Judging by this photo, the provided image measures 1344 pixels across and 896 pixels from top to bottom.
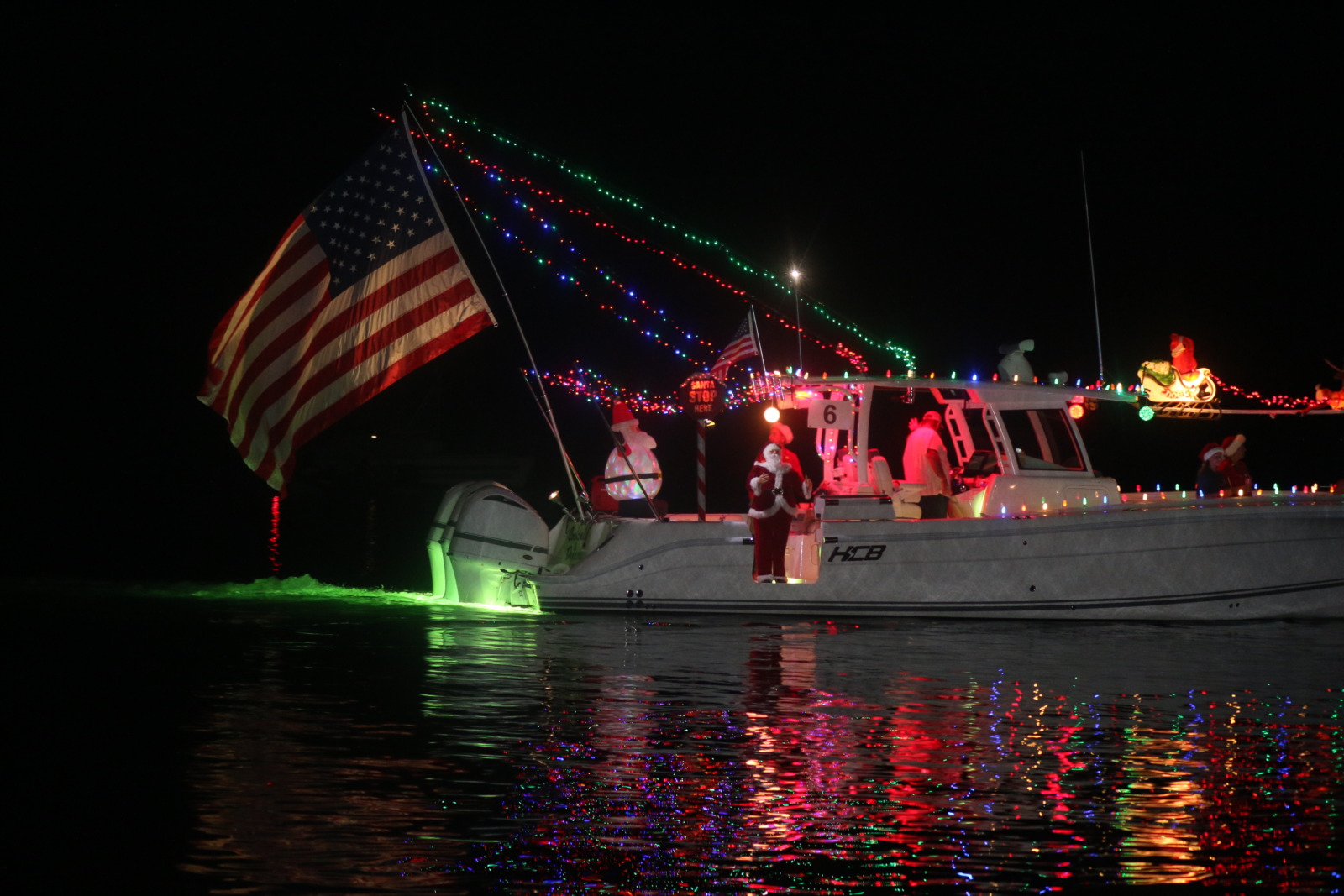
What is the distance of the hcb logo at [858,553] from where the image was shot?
1536cm

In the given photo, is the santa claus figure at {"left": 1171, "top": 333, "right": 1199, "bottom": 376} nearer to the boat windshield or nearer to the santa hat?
the boat windshield

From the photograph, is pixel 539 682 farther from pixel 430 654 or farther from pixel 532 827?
pixel 532 827

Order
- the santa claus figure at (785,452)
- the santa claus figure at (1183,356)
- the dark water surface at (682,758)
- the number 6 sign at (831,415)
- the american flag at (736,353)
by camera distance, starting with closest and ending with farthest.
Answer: the dark water surface at (682,758)
the santa claus figure at (785,452)
the number 6 sign at (831,415)
the santa claus figure at (1183,356)
the american flag at (736,353)

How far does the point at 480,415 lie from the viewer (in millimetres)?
107125

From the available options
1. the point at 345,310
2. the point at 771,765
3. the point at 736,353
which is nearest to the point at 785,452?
the point at 736,353

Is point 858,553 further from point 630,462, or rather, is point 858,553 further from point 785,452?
point 630,462

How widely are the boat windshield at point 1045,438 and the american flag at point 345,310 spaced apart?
5.88 meters

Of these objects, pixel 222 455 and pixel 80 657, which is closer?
pixel 80 657

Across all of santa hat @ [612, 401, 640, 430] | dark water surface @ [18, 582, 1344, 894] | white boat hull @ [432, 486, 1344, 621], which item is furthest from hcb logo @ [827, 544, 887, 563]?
santa hat @ [612, 401, 640, 430]

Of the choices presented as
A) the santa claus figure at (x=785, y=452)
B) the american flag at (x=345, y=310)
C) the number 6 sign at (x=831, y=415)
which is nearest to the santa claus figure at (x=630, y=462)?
the santa claus figure at (x=785, y=452)

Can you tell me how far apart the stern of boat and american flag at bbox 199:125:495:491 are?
6.37 ft

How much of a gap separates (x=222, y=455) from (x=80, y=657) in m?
80.2

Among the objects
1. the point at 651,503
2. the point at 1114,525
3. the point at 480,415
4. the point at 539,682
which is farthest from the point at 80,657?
the point at 480,415

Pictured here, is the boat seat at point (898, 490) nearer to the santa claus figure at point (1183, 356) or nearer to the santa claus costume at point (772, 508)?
the santa claus costume at point (772, 508)
